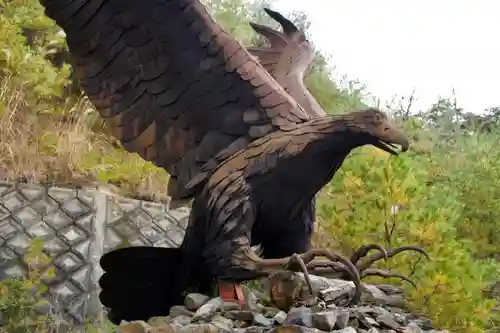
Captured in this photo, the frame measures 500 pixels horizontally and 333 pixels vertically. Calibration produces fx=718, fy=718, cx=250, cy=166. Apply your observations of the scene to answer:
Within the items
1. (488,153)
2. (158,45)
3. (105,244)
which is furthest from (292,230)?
(488,153)

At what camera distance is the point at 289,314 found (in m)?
1.44

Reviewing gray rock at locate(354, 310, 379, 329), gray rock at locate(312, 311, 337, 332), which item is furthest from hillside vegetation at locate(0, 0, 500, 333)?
gray rock at locate(312, 311, 337, 332)

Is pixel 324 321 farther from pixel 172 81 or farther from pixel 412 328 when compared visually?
pixel 172 81

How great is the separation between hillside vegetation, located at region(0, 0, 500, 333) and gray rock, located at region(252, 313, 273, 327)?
0.63 metres

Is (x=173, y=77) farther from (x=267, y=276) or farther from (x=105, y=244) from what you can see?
(x=105, y=244)

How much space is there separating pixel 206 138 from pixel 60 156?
1471 mm

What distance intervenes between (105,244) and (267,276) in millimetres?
1505

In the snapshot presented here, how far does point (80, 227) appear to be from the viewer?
2.93 metres

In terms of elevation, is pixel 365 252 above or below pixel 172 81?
below

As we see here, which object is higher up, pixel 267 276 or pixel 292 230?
pixel 292 230

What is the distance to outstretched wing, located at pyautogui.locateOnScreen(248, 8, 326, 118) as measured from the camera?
2000 millimetres

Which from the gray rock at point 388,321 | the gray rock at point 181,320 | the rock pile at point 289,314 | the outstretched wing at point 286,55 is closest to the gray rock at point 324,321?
Result: the rock pile at point 289,314

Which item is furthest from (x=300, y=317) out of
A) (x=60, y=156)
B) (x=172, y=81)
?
(x=60, y=156)

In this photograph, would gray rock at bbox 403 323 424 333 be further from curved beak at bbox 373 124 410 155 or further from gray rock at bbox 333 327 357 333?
curved beak at bbox 373 124 410 155
